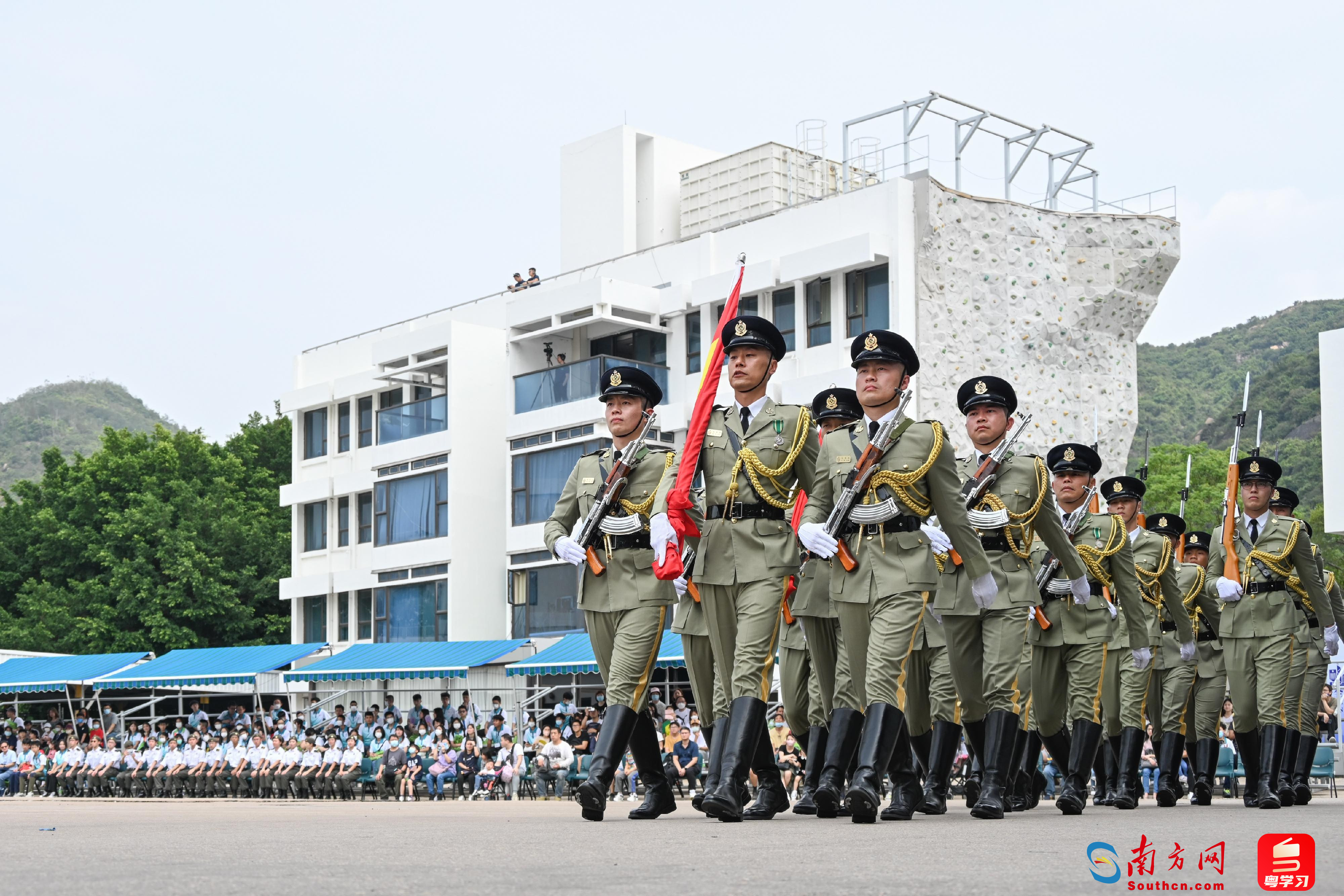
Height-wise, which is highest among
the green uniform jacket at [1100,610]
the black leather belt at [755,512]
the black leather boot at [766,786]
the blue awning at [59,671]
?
the black leather belt at [755,512]

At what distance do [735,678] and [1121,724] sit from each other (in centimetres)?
458

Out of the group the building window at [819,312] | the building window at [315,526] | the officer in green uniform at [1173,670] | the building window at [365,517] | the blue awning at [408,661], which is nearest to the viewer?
the officer in green uniform at [1173,670]

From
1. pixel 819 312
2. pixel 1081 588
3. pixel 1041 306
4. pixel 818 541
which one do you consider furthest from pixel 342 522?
pixel 818 541

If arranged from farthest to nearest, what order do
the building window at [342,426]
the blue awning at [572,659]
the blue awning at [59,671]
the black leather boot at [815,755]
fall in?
the building window at [342,426] → the blue awning at [59,671] → the blue awning at [572,659] → the black leather boot at [815,755]

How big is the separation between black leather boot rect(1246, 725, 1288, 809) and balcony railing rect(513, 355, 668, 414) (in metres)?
25.8

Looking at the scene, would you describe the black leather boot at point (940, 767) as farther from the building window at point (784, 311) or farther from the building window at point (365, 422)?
the building window at point (365, 422)

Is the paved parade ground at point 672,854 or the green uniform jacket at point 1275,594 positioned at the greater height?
the green uniform jacket at point 1275,594

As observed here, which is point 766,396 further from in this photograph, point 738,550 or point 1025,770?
point 1025,770

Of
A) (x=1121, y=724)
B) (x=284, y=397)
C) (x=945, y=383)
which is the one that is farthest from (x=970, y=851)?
(x=284, y=397)

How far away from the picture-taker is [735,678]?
28.2ft

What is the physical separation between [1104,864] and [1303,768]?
7151mm

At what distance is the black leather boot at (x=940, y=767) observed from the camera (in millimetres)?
9359

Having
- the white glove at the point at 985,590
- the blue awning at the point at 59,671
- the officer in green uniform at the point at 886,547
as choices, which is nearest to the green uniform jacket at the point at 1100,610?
the white glove at the point at 985,590

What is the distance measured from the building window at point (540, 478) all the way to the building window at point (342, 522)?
324 inches
